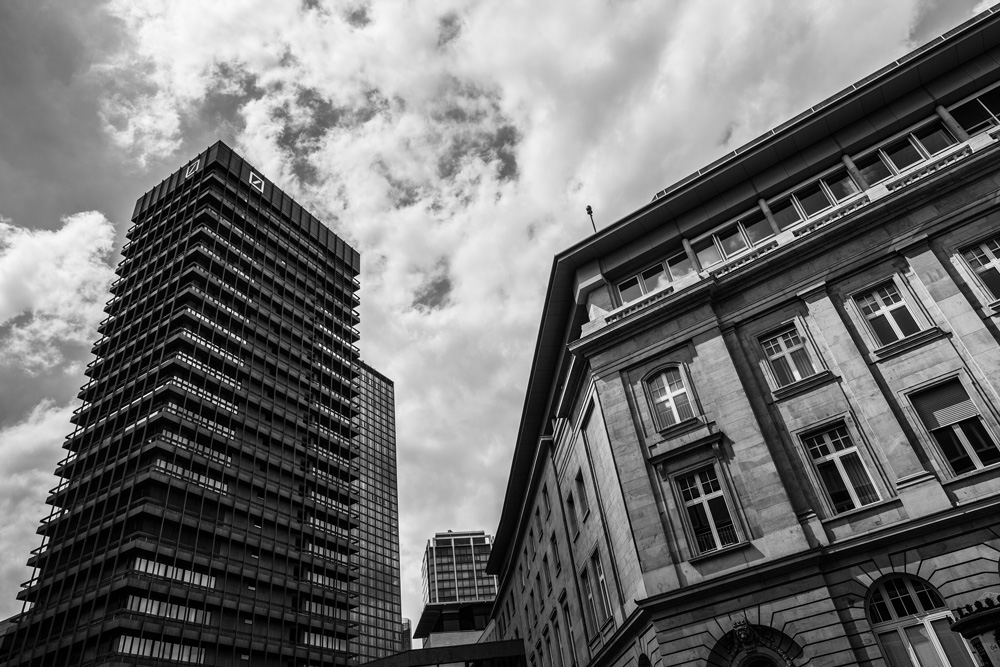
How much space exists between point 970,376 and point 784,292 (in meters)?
6.81

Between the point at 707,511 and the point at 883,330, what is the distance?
8.92 m

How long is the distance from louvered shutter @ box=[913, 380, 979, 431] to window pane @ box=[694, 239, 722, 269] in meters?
9.75

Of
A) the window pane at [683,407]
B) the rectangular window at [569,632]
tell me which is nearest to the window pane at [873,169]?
the window pane at [683,407]

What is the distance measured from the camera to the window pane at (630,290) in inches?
1219

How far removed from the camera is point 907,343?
904 inches

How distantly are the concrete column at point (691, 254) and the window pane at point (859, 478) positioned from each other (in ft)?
32.5

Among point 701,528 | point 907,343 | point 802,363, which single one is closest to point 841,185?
point 907,343

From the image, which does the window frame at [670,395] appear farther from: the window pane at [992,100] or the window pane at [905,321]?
the window pane at [992,100]

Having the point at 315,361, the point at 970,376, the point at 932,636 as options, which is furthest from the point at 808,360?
the point at 315,361

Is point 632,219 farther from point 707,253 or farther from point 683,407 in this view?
point 683,407

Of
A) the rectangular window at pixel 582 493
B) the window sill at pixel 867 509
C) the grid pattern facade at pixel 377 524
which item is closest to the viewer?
the window sill at pixel 867 509

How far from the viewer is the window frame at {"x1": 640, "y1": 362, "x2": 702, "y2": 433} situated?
26016 mm

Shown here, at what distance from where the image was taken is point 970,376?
70.3 ft

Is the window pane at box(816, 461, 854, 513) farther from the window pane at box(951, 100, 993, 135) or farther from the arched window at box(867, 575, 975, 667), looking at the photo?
the window pane at box(951, 100, 993, 135)
